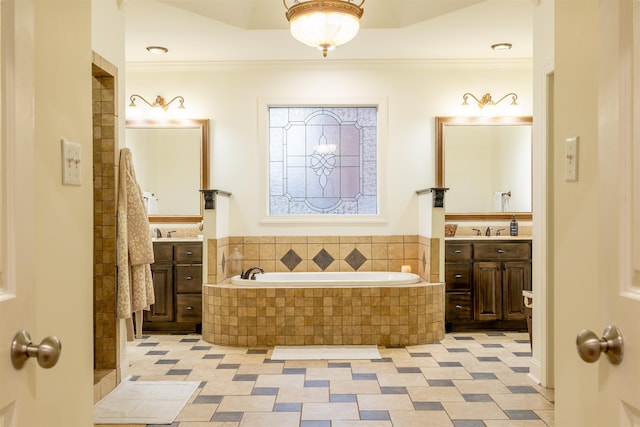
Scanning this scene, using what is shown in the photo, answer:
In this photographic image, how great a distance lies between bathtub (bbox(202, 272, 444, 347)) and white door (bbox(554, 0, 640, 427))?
3.43m

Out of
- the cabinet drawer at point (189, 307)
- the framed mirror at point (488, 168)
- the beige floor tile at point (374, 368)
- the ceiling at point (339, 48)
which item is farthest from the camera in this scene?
the framed mirror at point (488, 168)

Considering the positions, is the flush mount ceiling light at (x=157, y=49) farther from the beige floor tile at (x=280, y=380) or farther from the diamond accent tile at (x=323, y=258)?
the beige floor tile at (x=280, y=380)

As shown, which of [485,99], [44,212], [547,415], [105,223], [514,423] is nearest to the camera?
[44,212]

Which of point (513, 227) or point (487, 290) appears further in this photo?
point (513, 227)

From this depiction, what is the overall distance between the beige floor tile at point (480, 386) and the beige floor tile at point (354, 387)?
541mm

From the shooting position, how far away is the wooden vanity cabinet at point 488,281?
17.3 ft

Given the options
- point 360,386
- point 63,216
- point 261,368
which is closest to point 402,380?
point 360,386

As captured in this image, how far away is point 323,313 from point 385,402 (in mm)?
1517

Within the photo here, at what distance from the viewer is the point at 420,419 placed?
3045 millimetres

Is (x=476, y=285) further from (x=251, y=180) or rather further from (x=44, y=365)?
(x=44, y=365)

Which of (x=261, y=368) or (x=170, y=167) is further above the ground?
(x=170, y=167)

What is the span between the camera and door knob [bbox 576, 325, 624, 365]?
92 cm

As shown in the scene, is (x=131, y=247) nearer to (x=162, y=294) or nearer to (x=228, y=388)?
(x=228, y=388)

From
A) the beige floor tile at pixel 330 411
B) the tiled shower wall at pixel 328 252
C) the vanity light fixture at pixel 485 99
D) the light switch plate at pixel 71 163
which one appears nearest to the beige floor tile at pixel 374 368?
the beige floor tile at pixel 330 411
